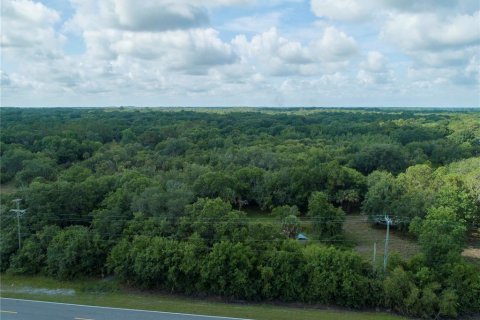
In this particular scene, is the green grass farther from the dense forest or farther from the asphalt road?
the dense forest

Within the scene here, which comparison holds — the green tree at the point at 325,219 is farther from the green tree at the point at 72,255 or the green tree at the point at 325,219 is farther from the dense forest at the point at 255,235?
the green tree at the point at 72,255

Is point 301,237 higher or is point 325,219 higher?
point 325,219

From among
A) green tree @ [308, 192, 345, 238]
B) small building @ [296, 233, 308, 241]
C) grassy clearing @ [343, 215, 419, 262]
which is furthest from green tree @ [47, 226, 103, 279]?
grassy clearing @ [343, 215, 419, 262]

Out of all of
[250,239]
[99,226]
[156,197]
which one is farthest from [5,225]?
[250,239]

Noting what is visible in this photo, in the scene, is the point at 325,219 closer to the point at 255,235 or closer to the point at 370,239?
the point at 370,239

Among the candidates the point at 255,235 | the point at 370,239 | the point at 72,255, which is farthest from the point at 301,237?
the point at 72,255

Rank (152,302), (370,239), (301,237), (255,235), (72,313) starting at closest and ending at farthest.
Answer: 1. (72,313)
2. (152,302)
3. (255,235)
4. (301,237)
5. (370,239)

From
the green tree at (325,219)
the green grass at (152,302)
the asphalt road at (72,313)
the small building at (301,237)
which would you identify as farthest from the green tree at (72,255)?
the green tree at (325,219)
